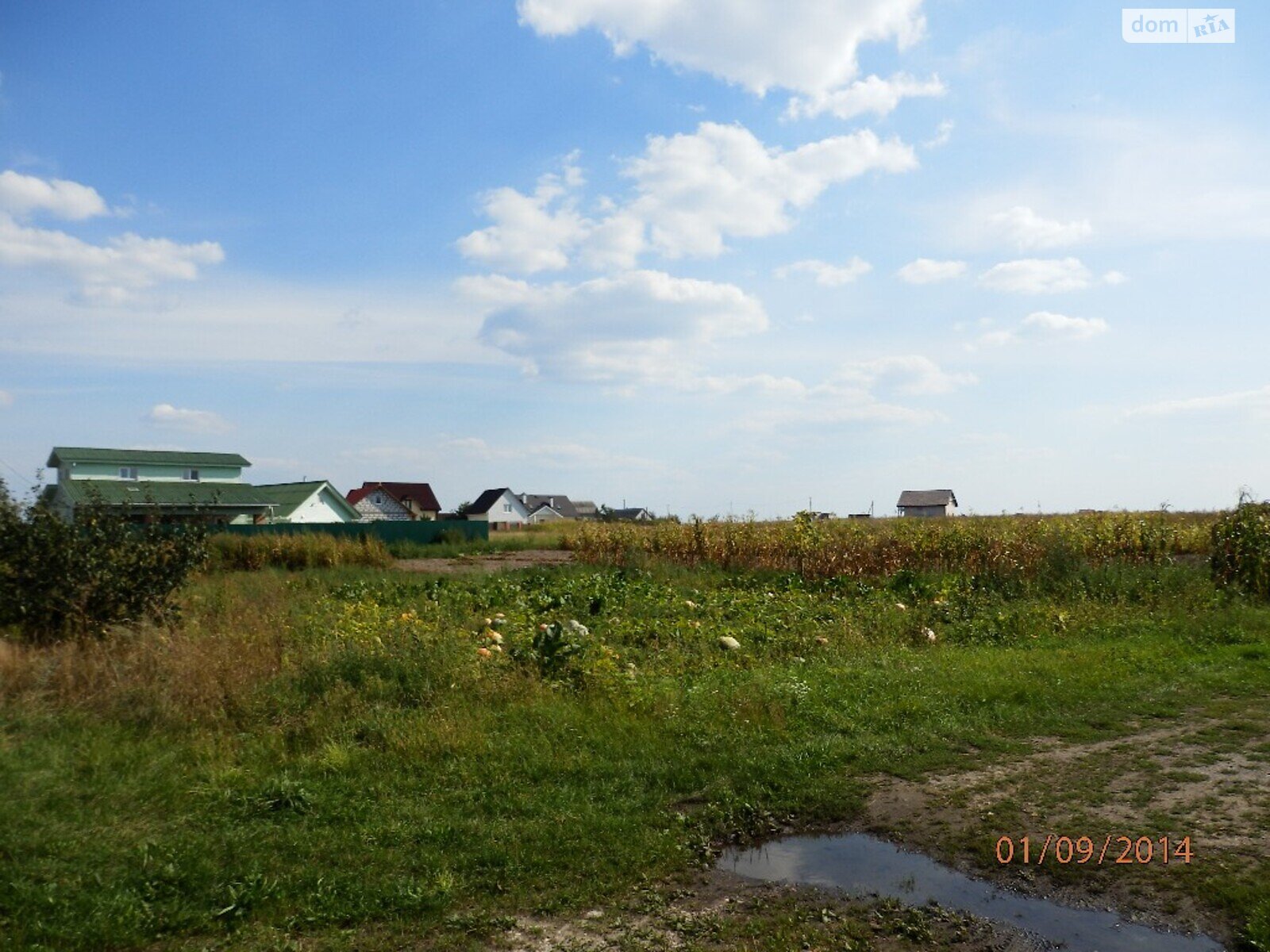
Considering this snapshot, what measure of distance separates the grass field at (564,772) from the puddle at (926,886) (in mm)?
192

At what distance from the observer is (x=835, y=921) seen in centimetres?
445

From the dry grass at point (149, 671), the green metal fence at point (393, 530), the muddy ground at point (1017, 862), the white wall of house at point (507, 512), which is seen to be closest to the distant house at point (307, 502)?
the green metal fence at point (393, 530)

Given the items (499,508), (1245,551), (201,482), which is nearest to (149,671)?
(1245,551)

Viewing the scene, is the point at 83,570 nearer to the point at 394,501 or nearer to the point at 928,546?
the point at 928,546

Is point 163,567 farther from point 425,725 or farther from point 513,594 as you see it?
point 513,594

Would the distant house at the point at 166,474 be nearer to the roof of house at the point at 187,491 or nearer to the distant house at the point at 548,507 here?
the roof of house at the point at 187,491

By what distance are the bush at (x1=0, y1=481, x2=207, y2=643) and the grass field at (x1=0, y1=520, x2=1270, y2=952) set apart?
729 mm

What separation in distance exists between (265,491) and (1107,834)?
2024 inches

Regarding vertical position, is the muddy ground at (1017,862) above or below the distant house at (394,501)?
below

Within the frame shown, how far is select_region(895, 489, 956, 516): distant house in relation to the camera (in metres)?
71.7

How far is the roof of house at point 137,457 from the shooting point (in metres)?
44.8

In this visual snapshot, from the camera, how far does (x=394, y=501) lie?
77375 millimetres

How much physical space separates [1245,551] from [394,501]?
69.7m

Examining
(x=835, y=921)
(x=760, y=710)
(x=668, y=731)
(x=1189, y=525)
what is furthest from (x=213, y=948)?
(x=1189, y=525)
